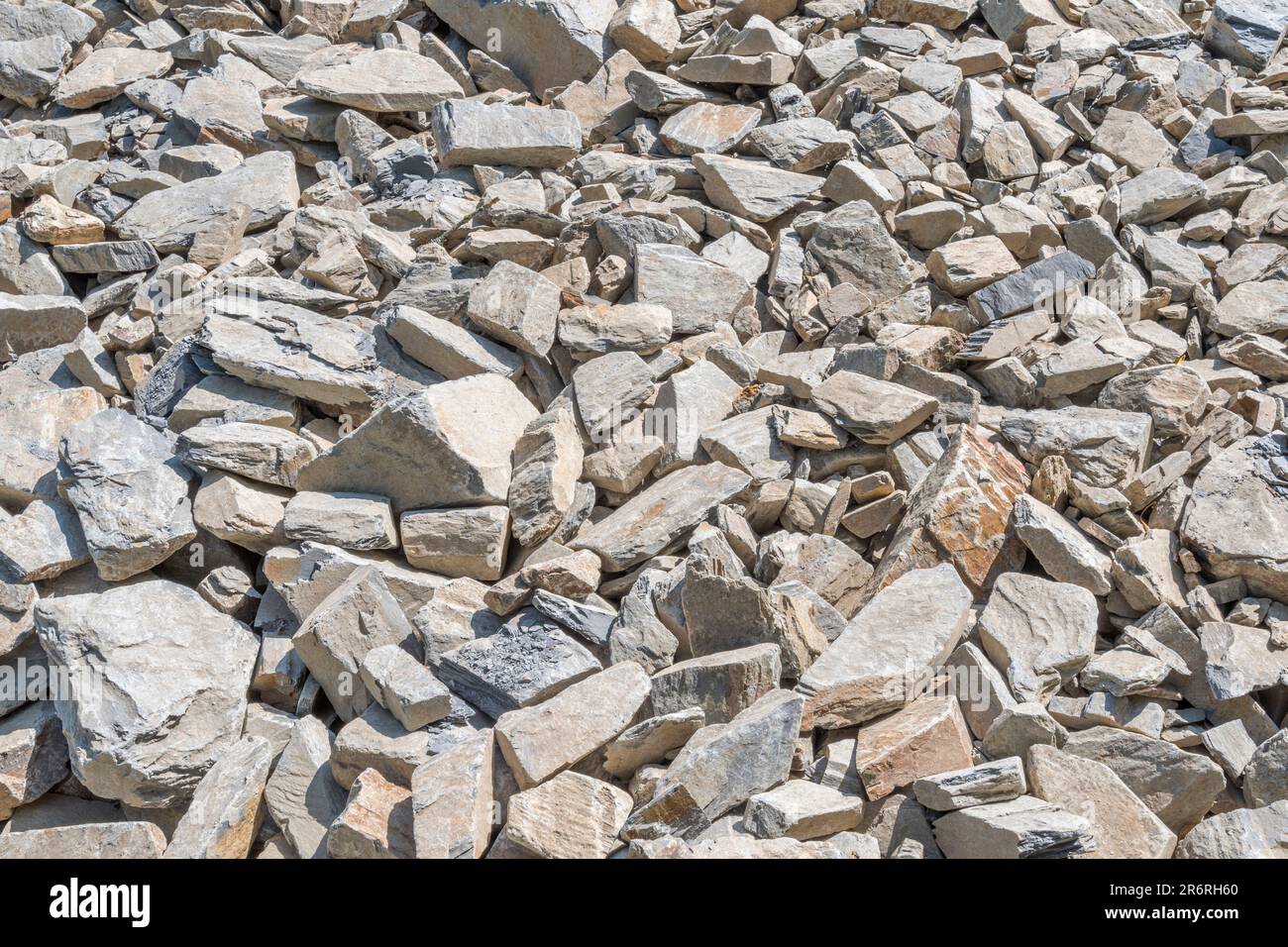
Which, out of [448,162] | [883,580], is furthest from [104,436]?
[883,580]

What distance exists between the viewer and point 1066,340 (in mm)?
5812

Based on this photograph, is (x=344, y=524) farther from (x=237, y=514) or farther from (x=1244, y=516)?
(x=1244, y=516)

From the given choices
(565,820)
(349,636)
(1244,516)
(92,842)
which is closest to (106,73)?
(349,636)

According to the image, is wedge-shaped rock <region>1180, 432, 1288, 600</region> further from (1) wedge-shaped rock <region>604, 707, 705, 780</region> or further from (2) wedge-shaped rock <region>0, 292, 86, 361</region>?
(2) wedge-shaped rock <region>0, 292, 86, 361</region>

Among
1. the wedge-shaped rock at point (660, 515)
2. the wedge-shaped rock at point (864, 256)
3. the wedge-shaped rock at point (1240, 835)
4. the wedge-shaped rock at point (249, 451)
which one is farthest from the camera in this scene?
the wedge-shaped rock at point (864, 256)

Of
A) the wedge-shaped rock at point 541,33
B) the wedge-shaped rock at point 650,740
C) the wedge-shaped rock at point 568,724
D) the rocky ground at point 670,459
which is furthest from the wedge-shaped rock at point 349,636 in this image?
the wedge-shaped rock at point 541,33

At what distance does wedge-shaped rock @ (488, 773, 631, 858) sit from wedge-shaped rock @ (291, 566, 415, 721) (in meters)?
1.01

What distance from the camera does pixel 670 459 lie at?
5.35 metres

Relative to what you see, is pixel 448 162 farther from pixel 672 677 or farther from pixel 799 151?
pixel 672 677

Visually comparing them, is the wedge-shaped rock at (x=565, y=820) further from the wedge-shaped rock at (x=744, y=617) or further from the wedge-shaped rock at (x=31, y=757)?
the wedge-shaped rock at (x=31, y=757)

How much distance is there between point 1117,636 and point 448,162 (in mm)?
5477

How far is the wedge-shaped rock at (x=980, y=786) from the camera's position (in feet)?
11.8

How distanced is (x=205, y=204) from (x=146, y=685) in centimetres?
405

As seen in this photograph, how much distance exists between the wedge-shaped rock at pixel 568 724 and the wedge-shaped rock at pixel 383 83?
562 cm
